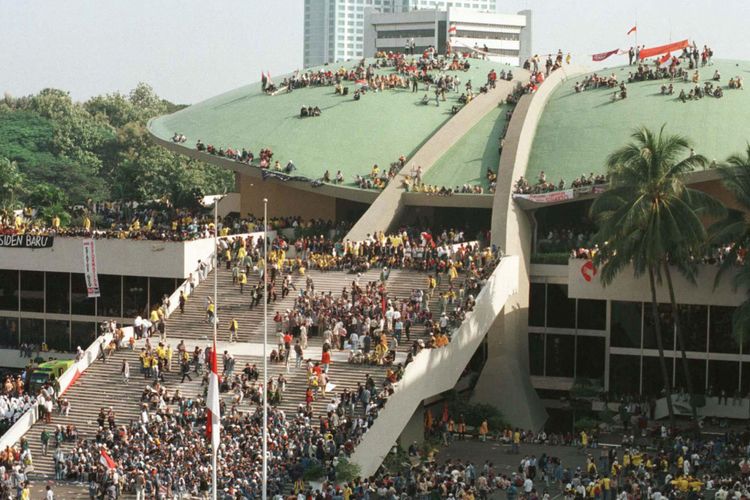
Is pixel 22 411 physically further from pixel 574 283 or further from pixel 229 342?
pixel 574 283

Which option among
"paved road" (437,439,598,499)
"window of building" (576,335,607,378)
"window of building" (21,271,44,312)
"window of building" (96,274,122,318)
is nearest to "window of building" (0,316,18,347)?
"window of building" (21,271,44,312)

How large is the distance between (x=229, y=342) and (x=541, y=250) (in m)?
14.7

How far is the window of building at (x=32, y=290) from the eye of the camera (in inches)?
2189

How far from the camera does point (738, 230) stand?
43.7 m

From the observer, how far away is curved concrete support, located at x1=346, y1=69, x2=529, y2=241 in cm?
5559

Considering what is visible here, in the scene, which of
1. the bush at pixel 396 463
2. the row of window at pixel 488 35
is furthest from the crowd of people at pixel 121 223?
the row of window at pixel 488 35

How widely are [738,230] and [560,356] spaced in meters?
11.6

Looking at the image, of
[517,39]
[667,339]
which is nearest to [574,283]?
[667,339]

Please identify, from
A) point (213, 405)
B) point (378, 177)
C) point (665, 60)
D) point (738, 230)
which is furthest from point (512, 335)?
point (213, 405)

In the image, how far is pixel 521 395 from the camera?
50.1 meters

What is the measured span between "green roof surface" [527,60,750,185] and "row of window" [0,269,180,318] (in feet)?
56.1

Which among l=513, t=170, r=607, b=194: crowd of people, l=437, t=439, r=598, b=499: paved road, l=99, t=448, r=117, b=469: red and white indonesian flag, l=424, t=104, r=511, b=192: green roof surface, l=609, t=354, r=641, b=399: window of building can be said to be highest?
l=424, t=104, r=511, b=192: green roof surface

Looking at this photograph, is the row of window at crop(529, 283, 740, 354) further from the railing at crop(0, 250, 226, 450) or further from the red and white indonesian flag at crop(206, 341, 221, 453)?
the red and white indonesian flag at crop(206, 341, 221, 453)

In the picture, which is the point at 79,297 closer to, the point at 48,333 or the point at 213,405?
the point at 48,333
